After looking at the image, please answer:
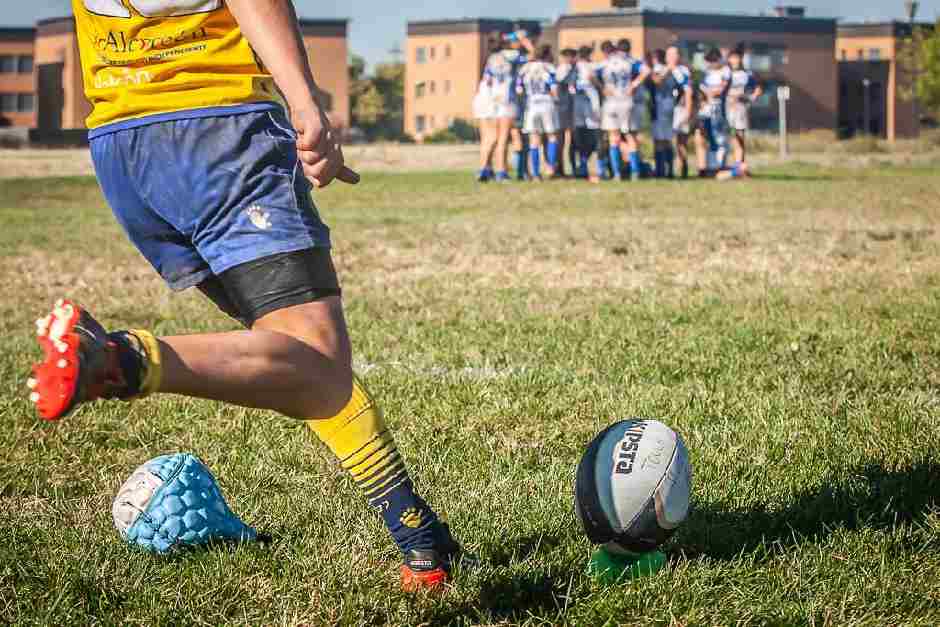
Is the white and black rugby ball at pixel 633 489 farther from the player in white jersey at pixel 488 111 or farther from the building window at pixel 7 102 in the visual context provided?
the building window at pixel 7 102

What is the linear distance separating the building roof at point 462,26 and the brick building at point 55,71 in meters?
9.68

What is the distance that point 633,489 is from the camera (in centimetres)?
294

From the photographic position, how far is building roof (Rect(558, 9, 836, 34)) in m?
77.7

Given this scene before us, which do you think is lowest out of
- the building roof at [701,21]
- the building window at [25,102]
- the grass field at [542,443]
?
the grass field at [542,443]

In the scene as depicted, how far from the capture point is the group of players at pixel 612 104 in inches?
838

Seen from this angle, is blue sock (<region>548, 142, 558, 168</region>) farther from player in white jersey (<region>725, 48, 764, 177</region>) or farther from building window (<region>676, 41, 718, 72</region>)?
building window (<region>676, 41, 718, 72</region>)

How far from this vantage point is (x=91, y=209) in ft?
51.9

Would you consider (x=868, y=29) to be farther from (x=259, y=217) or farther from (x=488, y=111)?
(x=259, y=217)

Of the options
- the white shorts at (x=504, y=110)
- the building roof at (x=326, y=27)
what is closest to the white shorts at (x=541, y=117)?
the white shorts at (x=504, y=110)

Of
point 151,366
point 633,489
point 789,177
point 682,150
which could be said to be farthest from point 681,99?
point 151,366

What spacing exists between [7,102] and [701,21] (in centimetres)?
4667

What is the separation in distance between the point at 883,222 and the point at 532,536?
10.1m

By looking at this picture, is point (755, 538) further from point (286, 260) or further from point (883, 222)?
point (883, 222)

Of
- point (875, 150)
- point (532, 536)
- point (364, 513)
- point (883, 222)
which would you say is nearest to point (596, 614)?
point (532, 536)
